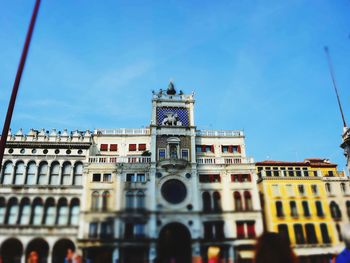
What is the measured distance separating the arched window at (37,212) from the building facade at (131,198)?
0.11m

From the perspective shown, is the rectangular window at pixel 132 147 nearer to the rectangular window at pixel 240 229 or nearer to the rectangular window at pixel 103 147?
the rectangular window at pixel 103 147

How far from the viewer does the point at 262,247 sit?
4293mm

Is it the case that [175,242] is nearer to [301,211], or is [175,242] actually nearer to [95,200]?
[95,200]

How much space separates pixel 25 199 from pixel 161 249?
1569cm

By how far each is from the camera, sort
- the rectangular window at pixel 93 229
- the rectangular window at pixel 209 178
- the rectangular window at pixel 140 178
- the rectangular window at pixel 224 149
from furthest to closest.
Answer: the rectangular window at pixel 224 149
the rectangular window at pixel 209 178
the rectangular window at pixel 140 178
the rectangular window at pixel 93 229

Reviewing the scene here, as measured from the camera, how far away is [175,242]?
33219 mm

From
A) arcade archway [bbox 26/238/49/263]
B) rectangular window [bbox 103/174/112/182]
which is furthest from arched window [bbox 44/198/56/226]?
rectangular window [bbox 103/174/112/182]

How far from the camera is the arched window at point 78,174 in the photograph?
35812 mm

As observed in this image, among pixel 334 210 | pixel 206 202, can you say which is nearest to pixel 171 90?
pixel 206 202

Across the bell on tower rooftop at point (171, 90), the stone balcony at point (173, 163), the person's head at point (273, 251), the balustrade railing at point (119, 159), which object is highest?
the bell on tower rooftop at point (171, 90)

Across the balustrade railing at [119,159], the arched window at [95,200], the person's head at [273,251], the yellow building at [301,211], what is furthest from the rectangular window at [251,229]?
the person's head at [273,251]

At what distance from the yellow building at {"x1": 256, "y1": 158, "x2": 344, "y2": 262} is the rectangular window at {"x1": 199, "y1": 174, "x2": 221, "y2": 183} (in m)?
5.66

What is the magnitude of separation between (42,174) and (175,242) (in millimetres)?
16994

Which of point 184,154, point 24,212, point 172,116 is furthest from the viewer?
point 172,116
